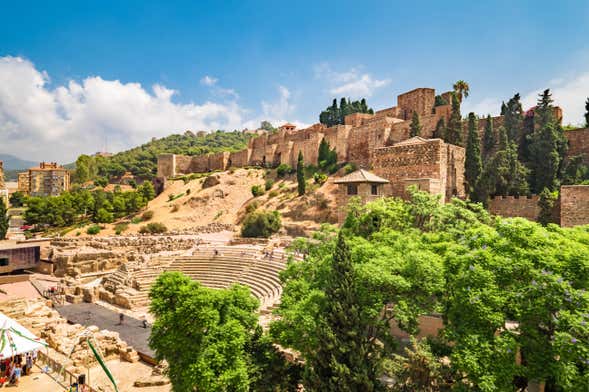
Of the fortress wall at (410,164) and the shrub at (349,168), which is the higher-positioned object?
the shrub at (349,168)

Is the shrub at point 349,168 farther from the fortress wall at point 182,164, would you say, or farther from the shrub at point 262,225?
the fortress wall at point 182,164

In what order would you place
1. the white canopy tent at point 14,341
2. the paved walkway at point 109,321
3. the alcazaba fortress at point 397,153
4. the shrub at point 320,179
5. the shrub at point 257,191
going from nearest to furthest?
the white canopy tent at point 14,341
the paved walkway at point 109,321
the alcazaba fortress at point 397,153
the shrub at point 320,179
the shrub at point 257,191

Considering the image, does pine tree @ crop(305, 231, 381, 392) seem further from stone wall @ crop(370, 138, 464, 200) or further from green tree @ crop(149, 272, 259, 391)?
stone wall @ crop(370, 138, 464, 200)

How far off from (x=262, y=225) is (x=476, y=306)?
2607 centimetres

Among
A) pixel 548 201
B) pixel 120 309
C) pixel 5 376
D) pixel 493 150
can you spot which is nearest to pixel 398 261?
pixel 5 376

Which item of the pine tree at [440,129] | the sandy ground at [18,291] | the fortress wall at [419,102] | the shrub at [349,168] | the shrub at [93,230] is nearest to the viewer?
the sandy ground at [18,291]

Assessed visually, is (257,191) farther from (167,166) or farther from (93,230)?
(167,166)

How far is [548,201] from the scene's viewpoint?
2059cm

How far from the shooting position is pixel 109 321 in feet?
60.5

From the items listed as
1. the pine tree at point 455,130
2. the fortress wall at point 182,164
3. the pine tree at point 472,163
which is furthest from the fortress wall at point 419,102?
the fortress wall at point 182,164

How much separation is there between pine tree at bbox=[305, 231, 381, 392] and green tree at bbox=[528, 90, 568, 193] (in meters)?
21.7

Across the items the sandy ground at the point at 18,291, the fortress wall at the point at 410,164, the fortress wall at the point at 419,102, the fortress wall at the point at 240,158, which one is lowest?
the sandy ground at the point at 18,291

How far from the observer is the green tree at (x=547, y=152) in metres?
23.9

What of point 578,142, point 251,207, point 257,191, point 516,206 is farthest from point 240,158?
point 578,142
